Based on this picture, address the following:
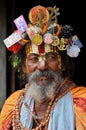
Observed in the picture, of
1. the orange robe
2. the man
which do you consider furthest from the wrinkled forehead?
the orange robe

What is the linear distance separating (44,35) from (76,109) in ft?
1.97

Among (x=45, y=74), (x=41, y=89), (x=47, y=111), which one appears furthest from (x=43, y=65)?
(x=47, y=111)

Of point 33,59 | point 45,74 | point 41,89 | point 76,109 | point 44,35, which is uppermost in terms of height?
point 44,35

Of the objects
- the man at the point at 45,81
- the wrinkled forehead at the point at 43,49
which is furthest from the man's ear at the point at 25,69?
the wrinkled forehead at the point at 43,49

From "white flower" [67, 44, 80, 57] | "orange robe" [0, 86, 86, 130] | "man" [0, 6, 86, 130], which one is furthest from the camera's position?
"white flower" [67, 44, 80, 57]

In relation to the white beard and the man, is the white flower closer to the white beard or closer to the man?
the man

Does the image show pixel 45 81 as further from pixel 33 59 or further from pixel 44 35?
pixel 44 35

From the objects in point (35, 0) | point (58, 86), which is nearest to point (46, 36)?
point (58, 86)

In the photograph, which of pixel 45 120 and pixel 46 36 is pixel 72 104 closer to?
pixel 45 120

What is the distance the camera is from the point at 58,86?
153 inches

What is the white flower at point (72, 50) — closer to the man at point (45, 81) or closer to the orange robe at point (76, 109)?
the man at point (45, 81)

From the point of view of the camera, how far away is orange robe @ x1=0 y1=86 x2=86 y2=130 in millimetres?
3688

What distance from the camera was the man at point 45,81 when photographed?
149 inches

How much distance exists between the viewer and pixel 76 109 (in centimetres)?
373
